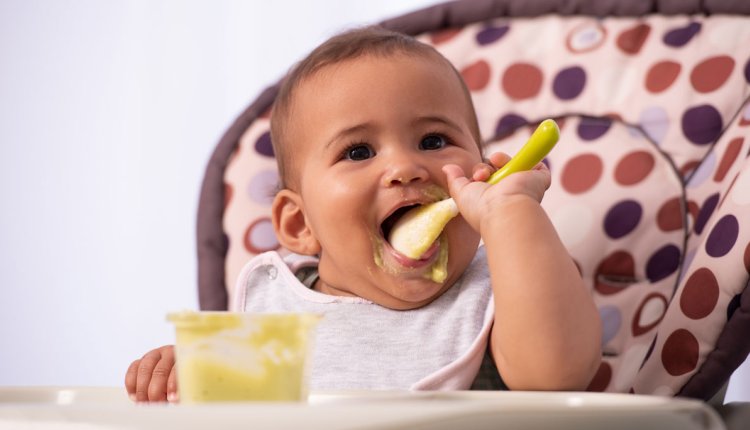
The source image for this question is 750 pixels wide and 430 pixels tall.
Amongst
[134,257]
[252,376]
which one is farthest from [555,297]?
[134,257]

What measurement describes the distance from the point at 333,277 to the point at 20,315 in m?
1.22

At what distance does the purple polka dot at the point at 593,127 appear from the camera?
3.70 ft

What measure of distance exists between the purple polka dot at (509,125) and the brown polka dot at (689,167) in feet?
0.66

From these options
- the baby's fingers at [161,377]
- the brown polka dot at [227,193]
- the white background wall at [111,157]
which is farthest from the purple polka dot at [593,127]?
the white background wall at [111,157]

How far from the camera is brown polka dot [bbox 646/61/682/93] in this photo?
1094 millimetres

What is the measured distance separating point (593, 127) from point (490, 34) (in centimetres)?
19

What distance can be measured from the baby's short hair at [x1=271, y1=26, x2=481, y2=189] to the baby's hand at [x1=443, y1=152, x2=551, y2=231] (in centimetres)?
20

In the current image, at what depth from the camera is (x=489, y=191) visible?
79 centimetres

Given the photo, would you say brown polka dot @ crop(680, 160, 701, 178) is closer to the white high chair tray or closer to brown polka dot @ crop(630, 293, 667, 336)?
brown polka dot @ crop(630, 293, 667, 336)

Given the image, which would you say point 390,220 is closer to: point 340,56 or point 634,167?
point 340,56

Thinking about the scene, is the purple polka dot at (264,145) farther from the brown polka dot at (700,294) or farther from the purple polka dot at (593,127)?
the brown polka dot at (700,294)

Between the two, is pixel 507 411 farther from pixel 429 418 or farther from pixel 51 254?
pixel 51 254

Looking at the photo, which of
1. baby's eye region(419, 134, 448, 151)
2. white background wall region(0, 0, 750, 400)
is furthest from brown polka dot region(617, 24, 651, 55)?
white background wall region(0, 0, 750, 400)

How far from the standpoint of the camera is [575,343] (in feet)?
2.39
